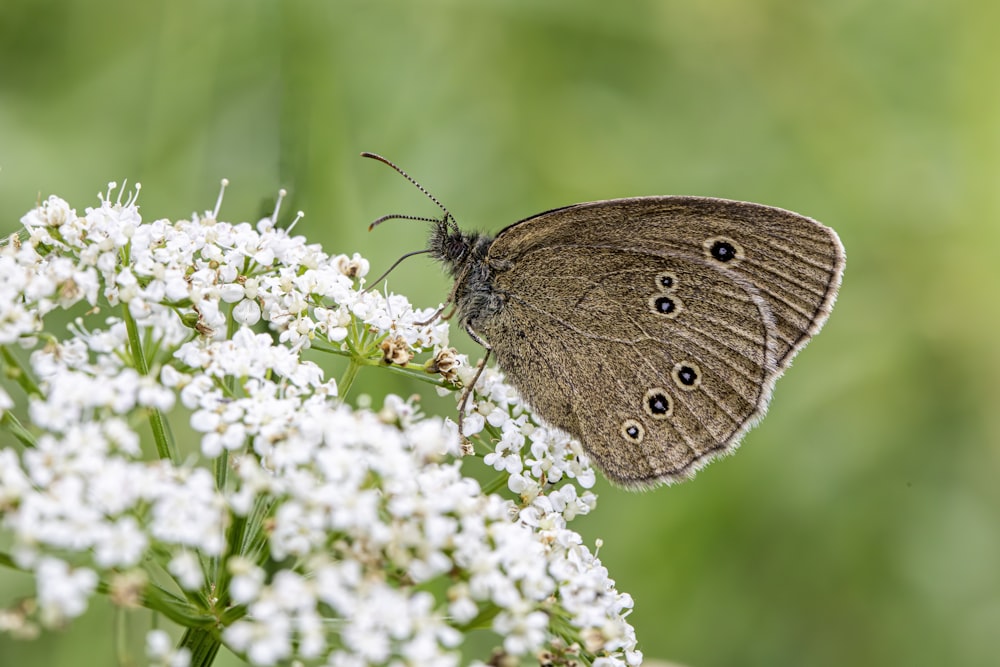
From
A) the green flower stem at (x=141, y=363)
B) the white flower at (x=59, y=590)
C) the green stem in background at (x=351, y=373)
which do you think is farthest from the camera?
the green stem in background at (x=351, y=373)

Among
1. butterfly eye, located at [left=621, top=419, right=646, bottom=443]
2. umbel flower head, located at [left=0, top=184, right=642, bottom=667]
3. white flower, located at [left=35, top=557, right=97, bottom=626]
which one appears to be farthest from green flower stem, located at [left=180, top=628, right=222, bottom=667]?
butterfly eye, located at [left=621, top=419, right=646, bottom=443]

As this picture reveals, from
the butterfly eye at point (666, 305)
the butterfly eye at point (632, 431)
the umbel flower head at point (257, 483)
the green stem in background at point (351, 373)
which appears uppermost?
the butterfly eye at point (666, 305)

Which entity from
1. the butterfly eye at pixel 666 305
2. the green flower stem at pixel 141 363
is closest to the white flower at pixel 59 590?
the green flower stem at pixel 141 363

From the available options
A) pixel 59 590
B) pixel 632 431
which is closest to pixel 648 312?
pixel 632 431

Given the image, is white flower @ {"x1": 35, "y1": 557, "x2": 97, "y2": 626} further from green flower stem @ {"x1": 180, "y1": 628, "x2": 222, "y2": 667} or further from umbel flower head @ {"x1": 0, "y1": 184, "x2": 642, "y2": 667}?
green flower stem @ {"x1": 180, "y1": 628, "x2": 222, "y2": 667}

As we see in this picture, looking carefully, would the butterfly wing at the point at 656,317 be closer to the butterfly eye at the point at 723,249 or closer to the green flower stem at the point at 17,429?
the butterfly eye at the point at 723,249

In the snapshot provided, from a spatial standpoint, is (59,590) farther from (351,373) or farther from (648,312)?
(648,312)
